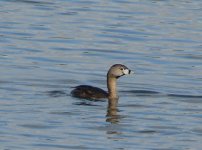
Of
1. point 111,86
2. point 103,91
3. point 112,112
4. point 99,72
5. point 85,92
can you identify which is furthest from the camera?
point 99,72

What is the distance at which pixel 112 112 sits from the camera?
18.5 metres

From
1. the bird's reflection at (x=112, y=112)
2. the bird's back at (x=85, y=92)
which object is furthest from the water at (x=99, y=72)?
the bird's back at (x=85, y=92)

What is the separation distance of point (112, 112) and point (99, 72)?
372cm

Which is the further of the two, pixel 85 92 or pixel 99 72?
pixel 99 72

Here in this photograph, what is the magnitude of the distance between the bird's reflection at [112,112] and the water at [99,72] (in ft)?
0.07

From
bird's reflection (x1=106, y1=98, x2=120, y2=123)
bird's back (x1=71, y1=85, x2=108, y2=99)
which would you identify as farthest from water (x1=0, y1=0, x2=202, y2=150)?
bird's back (x1=71, y1=85, x2=108, y2=99)

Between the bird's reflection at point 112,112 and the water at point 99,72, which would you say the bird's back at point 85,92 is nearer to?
the water at point 99,72

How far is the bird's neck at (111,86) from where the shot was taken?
19.8m

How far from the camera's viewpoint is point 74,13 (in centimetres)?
3117

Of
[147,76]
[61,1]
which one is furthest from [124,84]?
[61,1]

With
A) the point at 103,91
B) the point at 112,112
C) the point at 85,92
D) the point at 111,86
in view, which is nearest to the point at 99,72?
the point at 111,86

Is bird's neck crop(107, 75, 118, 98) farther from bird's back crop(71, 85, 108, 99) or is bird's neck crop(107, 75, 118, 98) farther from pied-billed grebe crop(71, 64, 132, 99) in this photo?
bird's back crop(71, 85, 108, 99)

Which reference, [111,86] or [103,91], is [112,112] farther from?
[111,86]

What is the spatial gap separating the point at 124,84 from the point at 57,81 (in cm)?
136
